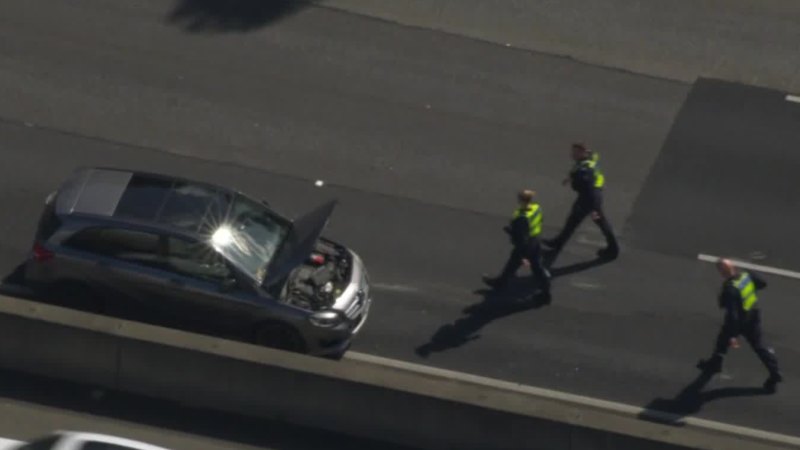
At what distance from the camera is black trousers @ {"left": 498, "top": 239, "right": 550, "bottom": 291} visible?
18.1 metres

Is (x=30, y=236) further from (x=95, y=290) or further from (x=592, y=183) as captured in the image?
(x=592, y=183)

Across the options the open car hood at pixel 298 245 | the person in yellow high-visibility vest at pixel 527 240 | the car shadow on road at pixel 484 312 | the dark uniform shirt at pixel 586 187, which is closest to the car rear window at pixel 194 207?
the open car hood at pixel 298 245

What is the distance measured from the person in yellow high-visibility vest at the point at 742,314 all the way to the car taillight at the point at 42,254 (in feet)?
→ 22.4

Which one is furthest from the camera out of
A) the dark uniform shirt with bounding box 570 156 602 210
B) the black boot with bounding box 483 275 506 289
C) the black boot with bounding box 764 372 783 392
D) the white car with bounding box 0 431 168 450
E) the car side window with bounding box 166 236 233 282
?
the dark uniform shirt with bounding box 570 156 602 210

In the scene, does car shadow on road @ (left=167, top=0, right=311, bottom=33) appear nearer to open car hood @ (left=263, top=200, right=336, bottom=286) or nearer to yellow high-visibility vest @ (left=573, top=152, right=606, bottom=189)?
yellow high-visibility vest @ (left=573, top=152, right=606, bottom=189)

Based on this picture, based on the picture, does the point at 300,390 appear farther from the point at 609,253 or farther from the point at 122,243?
the point at 609,253

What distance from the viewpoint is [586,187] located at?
18.9 m

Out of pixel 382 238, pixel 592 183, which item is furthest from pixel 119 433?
pixel 592 183

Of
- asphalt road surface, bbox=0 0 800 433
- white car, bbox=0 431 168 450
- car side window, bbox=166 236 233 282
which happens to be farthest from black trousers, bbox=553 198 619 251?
white car, bbox=0 431 168 450

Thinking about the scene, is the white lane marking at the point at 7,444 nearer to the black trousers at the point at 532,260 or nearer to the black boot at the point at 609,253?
the black trousers at the point at 532,260

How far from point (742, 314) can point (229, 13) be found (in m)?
10.0

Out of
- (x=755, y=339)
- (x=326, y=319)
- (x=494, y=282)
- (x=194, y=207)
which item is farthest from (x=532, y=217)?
(x=194, y=207)

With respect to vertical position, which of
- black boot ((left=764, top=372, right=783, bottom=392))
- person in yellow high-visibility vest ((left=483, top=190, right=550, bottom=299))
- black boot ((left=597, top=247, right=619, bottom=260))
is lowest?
black boot ((left=764, top=372, right=783, bottom=392))

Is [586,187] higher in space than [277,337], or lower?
higher
